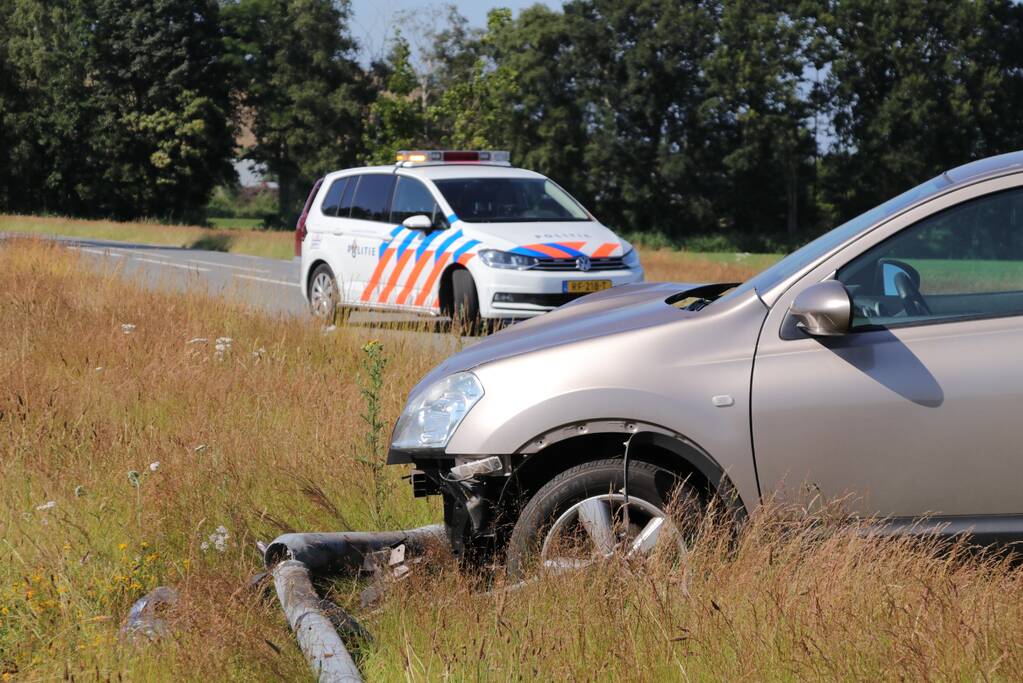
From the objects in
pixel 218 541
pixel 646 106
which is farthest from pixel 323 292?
pixel 646 106

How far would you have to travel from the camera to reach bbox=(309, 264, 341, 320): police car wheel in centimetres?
1477

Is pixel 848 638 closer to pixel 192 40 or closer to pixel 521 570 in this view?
pixel 521 570

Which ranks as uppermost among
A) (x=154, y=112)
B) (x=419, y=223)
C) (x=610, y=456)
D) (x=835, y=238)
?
(x=154, y=112)

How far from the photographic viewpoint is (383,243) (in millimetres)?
14242

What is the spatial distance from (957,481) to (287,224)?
82738 mm

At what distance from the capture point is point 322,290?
1526cm

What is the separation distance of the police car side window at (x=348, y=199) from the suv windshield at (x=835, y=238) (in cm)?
1052

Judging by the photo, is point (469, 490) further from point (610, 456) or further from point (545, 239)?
point (545, 239)

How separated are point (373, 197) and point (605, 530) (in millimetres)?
10644

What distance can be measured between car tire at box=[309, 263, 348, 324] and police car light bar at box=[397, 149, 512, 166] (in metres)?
1.45

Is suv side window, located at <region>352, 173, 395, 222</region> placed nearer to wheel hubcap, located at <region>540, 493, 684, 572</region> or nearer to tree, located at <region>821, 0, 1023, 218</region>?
wheel hubcap, located at <region>540, 493, 684, 572</region>

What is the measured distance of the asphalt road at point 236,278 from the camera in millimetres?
12812

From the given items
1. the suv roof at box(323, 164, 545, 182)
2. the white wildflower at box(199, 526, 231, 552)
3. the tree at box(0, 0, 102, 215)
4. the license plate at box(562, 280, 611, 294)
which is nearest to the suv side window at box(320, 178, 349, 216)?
the suv roof at box(323, 164, 545, 182)

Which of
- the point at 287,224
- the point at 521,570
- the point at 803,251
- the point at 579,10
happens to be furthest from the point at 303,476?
the point at 287,224
